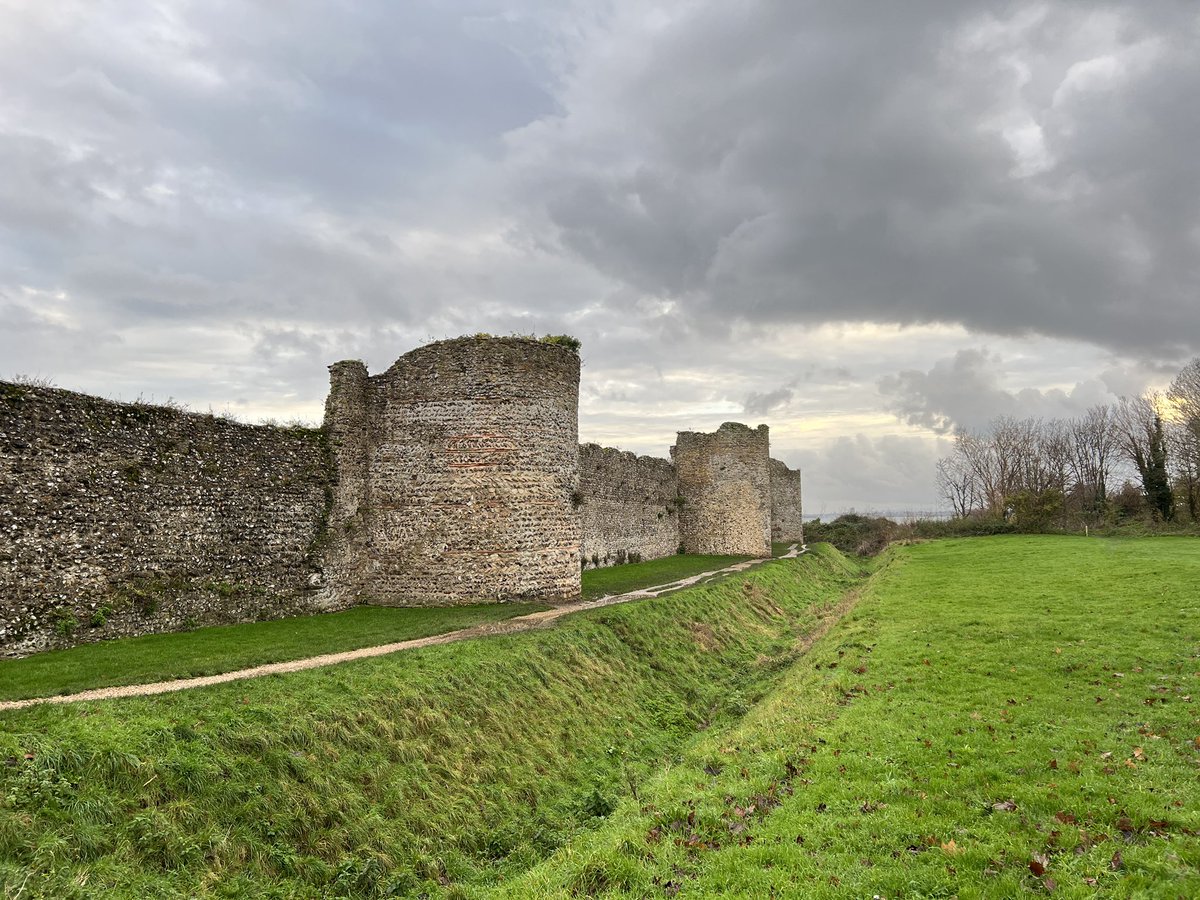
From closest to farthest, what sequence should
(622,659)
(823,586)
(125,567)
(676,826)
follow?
(676,826) → (125,567) → (622,659) → (823,586)

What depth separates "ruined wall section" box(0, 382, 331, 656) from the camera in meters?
12.4

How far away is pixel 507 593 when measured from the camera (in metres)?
19.4

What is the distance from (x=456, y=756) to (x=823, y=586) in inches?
1140

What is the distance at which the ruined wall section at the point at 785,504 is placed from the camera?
193ft

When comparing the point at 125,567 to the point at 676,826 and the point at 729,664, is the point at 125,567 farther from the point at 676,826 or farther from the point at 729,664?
the point at 729,664

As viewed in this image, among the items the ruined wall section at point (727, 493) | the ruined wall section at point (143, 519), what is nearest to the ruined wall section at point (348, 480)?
the ruined wall section at point (143, 519)

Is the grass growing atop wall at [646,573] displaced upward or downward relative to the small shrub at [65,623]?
downward

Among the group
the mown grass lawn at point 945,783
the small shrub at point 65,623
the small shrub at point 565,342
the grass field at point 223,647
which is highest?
the small shrub at point 565,342

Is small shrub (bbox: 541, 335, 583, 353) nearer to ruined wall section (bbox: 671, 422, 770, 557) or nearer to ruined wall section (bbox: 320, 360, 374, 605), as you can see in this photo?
ruined wall section (bbox: 320, 360, 374, 605)

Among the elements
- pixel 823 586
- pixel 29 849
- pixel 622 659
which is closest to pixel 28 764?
pixel 29 849

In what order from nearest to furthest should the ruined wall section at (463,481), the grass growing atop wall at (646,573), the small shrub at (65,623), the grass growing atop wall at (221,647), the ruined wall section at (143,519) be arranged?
the grass growing atop wall at (221,647)
the ruined wall section at (143,519)
the small shrub at (65,623)
the ruined wall section at (463,481)
the grass growing atop wall at (646,573)

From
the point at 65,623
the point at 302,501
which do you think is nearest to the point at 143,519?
the point at 65,623

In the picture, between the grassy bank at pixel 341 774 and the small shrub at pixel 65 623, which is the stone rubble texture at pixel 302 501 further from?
the grassy bank at pixel 341 774

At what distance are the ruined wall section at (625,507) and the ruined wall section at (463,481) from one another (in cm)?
873
